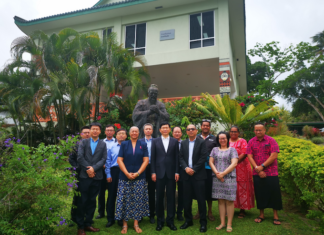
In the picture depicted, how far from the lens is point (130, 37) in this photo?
49.4ft

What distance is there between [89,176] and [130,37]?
12700 mm

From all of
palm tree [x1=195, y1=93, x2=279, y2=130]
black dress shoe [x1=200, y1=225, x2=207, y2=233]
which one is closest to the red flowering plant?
palm tree [x1=195, y1=93, x2=279, y2=130]

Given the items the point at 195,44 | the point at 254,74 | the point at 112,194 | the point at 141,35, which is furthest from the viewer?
the point at 254,74

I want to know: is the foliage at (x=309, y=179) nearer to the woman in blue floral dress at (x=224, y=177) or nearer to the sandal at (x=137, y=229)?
the woman in blue floral dress at (x=224, y=177)

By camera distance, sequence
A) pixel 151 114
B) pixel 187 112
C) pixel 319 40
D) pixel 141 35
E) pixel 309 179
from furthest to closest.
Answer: pixel 319 40, pixel 141 35, pixel 187 112, pixel 151 114, pixel 309 179

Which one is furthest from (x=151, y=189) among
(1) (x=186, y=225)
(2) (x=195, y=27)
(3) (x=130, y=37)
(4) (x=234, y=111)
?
(3) (x=130, y=37)

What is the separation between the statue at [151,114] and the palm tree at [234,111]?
460cm

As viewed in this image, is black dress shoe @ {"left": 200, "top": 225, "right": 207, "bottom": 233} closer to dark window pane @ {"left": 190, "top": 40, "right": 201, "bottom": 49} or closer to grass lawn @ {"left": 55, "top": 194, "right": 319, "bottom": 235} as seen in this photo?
grass lawn @ {"left": 55, "top": 194, "right": 319, "bottom": 235}

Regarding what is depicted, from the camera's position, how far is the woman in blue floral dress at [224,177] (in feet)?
13.1

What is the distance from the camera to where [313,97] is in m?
30.7

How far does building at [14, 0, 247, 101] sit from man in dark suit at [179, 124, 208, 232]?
8.79 meters

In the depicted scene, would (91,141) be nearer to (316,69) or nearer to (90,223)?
(90,223)

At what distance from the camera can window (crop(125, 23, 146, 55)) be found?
48.3 ft

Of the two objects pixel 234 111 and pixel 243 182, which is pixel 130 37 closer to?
pixel 234 111
